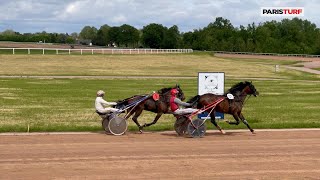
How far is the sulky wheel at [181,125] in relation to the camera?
51.5 ft

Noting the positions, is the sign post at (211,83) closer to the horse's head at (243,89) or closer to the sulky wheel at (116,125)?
the horse's head at (243,89)

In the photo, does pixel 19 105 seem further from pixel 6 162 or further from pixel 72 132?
pixel 6 162

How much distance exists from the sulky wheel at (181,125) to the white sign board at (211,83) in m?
3.03

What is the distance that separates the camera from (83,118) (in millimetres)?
20047

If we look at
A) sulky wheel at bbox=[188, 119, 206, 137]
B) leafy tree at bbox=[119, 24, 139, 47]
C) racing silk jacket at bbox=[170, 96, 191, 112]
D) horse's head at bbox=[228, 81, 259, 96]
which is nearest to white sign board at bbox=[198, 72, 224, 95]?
horse's head at bbox=[228, 81, 259, 96]

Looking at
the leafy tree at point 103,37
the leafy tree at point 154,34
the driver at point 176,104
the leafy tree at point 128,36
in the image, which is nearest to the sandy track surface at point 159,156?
the driver at point 176,104

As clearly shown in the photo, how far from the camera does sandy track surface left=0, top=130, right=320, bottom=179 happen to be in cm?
1067

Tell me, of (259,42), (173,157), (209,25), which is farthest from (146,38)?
(173,157)

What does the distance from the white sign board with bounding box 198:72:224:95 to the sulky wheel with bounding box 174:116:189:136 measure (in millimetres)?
3029

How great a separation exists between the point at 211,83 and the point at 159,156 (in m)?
6.80

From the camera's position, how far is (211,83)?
1881cm

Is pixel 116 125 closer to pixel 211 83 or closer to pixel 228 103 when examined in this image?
pixel 228 103

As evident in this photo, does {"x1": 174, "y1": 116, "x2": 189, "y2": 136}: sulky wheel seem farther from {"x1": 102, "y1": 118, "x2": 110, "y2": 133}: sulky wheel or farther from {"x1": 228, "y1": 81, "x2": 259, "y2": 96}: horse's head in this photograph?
{"x1": 102, "y1": 118, "x2": 110, "y2": 133}: sulky wheel

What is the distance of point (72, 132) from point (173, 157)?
4.83 m
